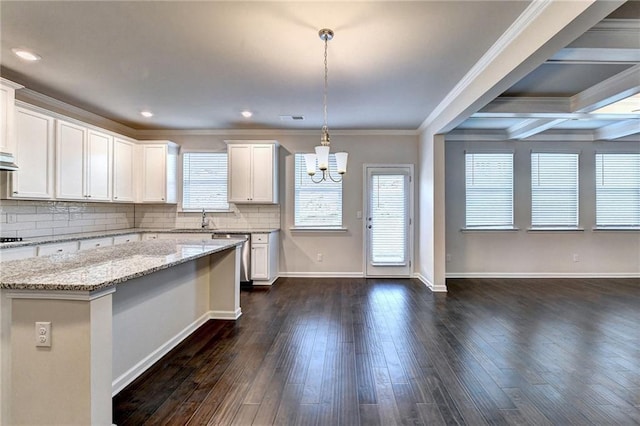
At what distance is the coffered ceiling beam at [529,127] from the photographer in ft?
15.6

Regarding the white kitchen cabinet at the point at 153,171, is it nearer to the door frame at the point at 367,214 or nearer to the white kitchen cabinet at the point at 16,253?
the white kitchen cabinet at the point at 16,253

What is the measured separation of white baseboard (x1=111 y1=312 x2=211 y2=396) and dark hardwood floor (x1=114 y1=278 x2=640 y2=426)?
65mm

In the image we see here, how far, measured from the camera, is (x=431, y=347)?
286cm

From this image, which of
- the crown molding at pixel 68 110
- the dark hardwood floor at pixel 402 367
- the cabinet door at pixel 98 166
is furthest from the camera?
the cabinet door at pixel 98 166

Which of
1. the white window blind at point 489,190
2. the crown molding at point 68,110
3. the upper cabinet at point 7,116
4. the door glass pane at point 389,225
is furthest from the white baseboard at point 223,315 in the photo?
the white window blind at point 489,190

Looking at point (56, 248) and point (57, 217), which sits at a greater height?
point (57, 217)

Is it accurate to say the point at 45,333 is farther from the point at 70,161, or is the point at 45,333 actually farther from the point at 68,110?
the point at 68,110

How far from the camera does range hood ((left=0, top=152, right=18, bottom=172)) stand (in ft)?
10.4

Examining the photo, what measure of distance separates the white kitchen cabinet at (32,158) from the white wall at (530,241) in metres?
5.99

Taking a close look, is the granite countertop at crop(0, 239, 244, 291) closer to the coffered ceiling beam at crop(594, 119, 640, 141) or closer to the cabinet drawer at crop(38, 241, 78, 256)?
the cabinet drawer at crop(38, 241, 78, 256)

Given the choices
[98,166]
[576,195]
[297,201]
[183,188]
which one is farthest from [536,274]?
[98,166]

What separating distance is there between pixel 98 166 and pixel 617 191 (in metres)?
8.71

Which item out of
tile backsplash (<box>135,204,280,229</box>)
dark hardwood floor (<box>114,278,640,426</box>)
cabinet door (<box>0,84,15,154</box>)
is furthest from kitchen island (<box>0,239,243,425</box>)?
tile backsplash (<box>135,204,280,229</box>)

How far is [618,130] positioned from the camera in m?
5.38
